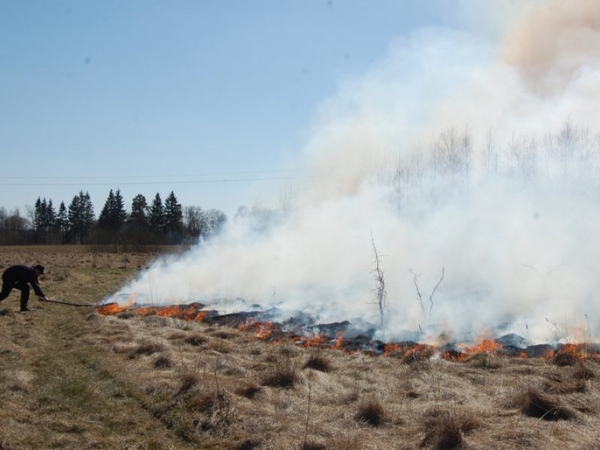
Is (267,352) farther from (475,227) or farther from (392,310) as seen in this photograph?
(475,227)

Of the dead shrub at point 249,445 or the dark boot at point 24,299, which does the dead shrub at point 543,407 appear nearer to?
the dead shrub at point 249,445

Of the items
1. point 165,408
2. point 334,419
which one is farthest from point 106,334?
point 334,419

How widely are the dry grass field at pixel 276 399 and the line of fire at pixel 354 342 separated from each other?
56cm

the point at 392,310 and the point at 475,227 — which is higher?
the point at 475,227

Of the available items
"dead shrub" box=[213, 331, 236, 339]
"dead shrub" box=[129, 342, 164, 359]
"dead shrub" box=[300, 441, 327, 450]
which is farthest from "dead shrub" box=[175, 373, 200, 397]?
"dead shrub" box=[213, 331, 236, 339]

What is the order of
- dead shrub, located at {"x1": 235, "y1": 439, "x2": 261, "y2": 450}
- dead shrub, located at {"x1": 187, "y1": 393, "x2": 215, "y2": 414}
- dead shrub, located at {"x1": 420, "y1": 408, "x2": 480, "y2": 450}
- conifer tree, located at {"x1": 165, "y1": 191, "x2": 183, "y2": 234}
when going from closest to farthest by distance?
1. dead shrub, located at {"x1": 420, "y1": 408, "x2": 480, "y2": 450}
2. dead shrub, located at {"x1": 235, "y1": 439, "x2": 261, "y2": 450}
3. dead shrub, located at {"x1": 187, "y1": 393, "x2": 215, "y2": 414}
4. conifer tree, located at {"x1": 165, "y1": 191, "x2": 183, "y2": 234}

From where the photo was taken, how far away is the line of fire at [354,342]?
10039 mm

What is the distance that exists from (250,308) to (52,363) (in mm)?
9143

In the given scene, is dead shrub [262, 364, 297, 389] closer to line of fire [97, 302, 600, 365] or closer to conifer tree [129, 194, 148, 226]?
line of fire [97, 302, 600, 365]

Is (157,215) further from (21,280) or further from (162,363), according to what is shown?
(162,363)

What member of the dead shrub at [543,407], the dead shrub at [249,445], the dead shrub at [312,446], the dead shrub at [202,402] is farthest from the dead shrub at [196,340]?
the dead shrub at [543,407]

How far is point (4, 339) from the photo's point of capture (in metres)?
11.4

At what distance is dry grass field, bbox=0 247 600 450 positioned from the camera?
575 centimetres

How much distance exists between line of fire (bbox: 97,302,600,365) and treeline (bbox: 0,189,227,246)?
50.1 meters
